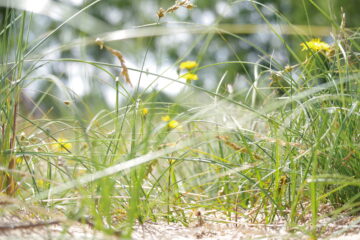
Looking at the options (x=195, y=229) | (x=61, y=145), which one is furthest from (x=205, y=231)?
(x=61, y=145)

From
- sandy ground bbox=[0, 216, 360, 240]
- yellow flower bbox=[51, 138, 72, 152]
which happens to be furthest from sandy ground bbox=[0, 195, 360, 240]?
yellow flower bbox=[51, 138, 72, 152]

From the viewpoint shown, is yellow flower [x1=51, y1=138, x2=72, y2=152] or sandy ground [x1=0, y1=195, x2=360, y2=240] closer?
sandy ground [x1=0, y1=195, x2=360, y2=240]

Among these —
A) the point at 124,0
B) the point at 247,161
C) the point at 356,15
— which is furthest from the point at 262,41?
the point at 247,161

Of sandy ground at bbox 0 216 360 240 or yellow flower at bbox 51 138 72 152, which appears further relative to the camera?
yellow flower at bbox 51 138 72 152

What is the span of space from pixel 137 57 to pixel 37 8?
8.7 inches

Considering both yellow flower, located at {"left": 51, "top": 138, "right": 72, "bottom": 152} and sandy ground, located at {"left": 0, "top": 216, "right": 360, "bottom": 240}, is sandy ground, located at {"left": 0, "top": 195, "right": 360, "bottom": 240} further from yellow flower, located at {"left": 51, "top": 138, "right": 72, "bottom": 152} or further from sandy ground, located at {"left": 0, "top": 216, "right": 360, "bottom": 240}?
yellow flower, located at {"left": 51, "top": 138, "right": 72, "bottom": 152}

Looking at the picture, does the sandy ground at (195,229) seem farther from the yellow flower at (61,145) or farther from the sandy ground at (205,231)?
the yellow flower at (61,145)

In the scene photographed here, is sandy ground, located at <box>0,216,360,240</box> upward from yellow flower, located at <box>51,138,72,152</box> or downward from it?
downward

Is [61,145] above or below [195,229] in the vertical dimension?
above

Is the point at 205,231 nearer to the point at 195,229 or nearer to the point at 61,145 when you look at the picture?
the point at 195,229

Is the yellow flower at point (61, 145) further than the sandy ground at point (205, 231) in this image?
Yes

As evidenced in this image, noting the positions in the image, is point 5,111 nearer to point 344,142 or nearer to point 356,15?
point 344,142

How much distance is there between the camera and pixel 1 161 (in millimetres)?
965

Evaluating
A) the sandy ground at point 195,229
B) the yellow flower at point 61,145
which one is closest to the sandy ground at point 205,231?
the sandy ground at point 195,229
